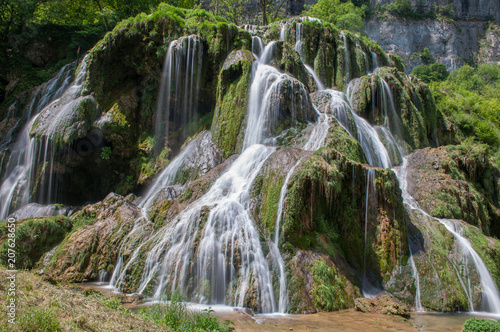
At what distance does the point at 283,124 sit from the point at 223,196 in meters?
4.92

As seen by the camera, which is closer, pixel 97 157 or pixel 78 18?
pixel 97 157

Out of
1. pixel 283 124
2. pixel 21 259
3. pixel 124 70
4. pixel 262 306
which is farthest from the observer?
pixel 124 70

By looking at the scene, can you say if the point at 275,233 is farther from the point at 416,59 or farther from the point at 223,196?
the point at 416,59

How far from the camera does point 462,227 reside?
11031 millimetres

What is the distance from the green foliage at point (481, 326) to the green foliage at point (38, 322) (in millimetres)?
5985

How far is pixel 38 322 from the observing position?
342cm

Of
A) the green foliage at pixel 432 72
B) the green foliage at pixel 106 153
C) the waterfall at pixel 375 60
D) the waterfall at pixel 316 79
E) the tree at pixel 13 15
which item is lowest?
the green foliage at pixel 106 153

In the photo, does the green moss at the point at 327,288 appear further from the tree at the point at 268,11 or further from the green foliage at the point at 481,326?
the tree at the point at 268,11

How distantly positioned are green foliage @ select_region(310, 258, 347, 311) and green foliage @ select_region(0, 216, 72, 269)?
8650 millimetres

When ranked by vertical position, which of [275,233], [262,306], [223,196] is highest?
[223,196]

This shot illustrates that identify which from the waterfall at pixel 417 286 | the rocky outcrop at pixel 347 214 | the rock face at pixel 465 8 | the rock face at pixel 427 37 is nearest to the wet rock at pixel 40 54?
the rocky outcrop at pixel 347 214

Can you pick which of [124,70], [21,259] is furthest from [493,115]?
[21,259]

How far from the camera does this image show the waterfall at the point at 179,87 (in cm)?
1852

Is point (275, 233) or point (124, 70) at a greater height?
point (124, 70)
